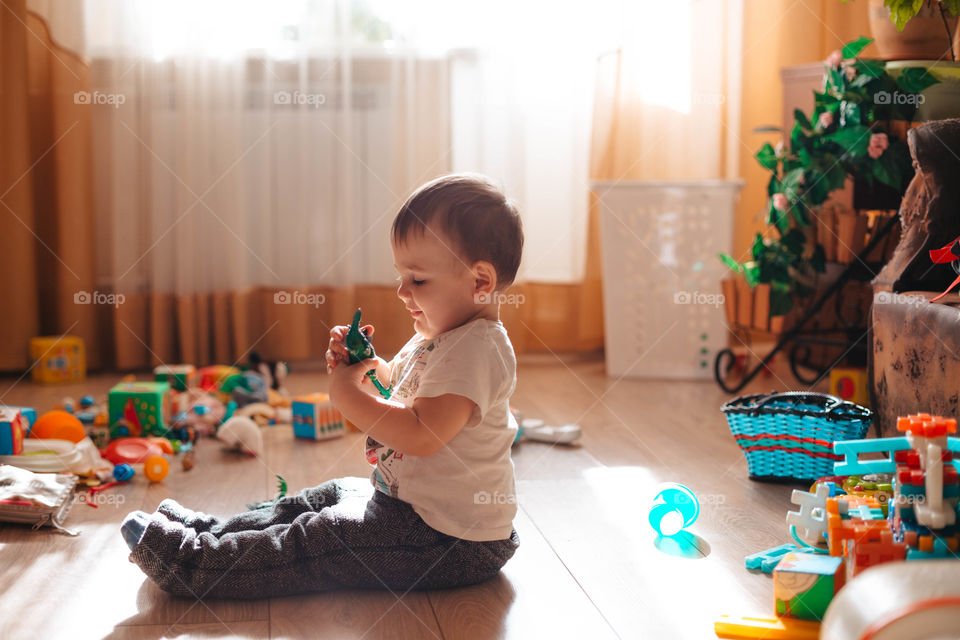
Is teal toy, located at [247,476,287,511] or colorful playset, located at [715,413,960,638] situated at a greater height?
colorful playset, located at [715,413,960,638]

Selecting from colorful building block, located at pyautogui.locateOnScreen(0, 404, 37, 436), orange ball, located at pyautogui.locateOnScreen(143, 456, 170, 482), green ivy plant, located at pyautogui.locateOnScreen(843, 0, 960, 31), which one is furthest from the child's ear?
green ivy plant, located at pyautogui.locateOnScreen(843, 0, 960, 31)

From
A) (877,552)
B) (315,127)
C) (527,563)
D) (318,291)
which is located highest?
(315,127)

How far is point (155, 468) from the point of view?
1745 mm

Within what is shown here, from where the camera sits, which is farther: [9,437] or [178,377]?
[178,377]

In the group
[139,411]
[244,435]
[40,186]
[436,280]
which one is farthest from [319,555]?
[40,186]

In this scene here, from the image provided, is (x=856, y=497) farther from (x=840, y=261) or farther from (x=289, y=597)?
(x=840, y=261)

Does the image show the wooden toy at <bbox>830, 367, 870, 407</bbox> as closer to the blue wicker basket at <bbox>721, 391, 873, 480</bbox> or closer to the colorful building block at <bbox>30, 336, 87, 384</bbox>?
the blue wicker basket at <bbox>721, 391, 873, 480</bbox>

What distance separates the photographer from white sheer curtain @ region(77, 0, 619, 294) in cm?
287

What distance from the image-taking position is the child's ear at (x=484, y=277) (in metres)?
1.21

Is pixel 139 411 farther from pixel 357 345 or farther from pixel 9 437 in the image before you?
pixel 357 345

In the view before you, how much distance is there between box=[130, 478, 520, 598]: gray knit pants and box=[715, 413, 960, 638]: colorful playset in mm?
353

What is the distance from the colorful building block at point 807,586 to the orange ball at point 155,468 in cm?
111

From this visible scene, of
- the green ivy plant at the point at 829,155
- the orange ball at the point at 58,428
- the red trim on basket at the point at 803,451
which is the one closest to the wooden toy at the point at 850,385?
the green ivy plant at the point at 829,155

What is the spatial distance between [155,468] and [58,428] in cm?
25
